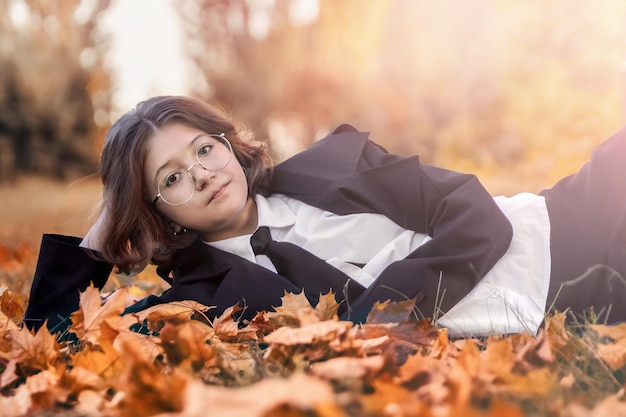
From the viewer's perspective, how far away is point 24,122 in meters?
10.2

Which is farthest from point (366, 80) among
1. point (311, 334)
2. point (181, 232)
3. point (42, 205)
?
point (311, 334)

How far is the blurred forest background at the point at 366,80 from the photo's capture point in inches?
404

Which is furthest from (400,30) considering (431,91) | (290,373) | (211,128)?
(290,373)

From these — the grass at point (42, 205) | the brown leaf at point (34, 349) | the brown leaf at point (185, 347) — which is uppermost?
the brown leaf at point (185, 347)

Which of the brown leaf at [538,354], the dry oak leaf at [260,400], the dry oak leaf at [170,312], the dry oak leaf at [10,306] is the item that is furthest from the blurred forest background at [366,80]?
the dry oak leaf at [260,400]

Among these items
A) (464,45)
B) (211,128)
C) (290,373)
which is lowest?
(290,373)

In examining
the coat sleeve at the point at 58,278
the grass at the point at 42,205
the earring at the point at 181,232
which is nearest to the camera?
the coat sleeve at the point at 58,278

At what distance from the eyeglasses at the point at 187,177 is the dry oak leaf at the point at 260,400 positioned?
1622 mm

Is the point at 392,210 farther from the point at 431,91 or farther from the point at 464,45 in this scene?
the point at 464,45

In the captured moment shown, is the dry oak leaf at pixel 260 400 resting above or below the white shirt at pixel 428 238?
above

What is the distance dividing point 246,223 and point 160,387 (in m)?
1.50

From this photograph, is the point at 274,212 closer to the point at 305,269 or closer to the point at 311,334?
the point at 305,269

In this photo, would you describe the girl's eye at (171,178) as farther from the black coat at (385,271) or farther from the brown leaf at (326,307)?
the brown leaf at (326,307)

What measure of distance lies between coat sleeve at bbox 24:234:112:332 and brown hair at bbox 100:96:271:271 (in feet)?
0.27
